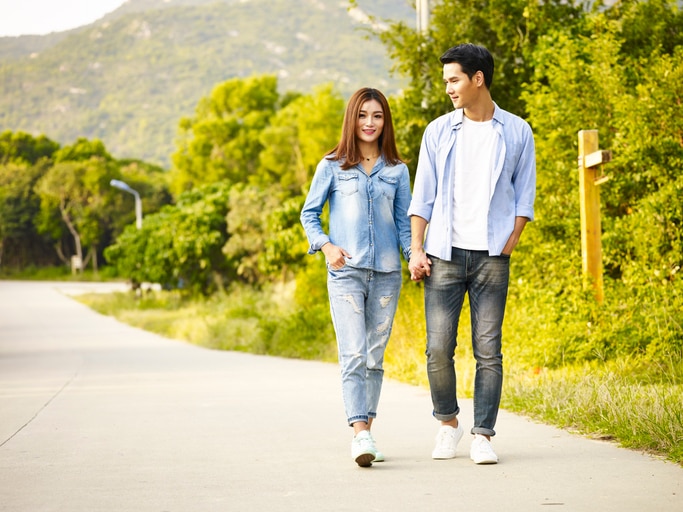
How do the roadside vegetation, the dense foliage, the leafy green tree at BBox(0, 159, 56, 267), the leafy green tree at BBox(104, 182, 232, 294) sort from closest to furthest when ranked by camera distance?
the roadside vegetation
the dense foliage
the leafy green tree at BBox(104, 182, 232, 294)
the leafy green tree at BBox(0, 159, 56, 267)

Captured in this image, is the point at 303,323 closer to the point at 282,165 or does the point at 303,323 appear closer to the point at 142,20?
the point at 282,165

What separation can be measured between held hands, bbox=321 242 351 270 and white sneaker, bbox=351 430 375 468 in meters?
0.87

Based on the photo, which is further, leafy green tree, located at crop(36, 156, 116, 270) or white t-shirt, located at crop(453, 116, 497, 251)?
leafy green tree, located at crop(36, 156, 116, 270)

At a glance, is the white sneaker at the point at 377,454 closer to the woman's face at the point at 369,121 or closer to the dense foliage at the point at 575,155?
the woman's face at the point at 369,121

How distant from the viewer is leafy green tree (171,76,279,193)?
6581cm

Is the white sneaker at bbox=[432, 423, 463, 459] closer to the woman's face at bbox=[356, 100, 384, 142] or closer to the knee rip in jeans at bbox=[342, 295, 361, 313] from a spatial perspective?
the knee rip in jeans at bbox=[342, 295, 361, 313]

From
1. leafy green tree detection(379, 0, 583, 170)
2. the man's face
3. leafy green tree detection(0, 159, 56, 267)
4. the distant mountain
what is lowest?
leafy green tree detection(0, 159, 56, 267)

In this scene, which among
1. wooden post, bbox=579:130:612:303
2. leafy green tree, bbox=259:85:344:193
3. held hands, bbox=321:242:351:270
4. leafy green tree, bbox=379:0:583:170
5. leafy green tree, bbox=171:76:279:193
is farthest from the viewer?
leafy green tree, bbox=171:76:279:193

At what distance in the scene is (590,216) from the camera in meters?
10.7

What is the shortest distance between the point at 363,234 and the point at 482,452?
1291 millimetres

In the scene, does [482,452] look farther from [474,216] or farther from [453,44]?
[453,44]

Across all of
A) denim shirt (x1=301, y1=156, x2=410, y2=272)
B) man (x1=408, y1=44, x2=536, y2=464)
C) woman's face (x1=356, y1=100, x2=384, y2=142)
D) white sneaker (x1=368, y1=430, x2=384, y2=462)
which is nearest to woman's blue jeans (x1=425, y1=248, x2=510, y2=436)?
man (x1=408, y1=44, x2=536, y2=464)

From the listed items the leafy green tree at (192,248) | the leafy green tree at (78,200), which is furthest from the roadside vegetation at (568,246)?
the leafy green tree at (78,200)

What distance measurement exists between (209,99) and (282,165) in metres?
15.5
